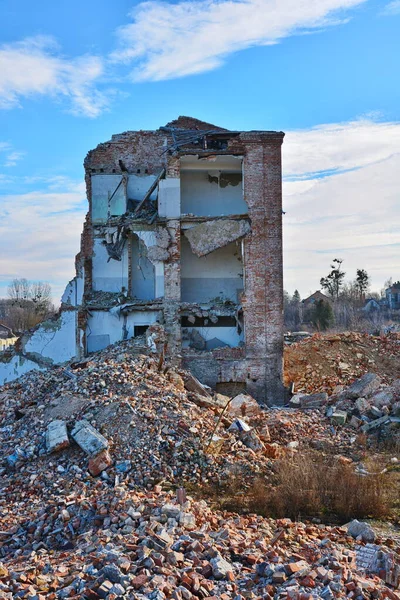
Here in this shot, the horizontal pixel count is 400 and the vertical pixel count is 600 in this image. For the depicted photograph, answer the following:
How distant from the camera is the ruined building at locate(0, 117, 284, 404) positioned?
15398 mm

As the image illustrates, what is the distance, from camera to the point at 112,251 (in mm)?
16781

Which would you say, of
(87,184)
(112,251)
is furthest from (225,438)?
(87,184)

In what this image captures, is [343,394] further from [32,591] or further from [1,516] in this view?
[32,591]

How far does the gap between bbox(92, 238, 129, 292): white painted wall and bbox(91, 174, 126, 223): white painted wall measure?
90 centimetres

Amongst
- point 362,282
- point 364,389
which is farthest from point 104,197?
point 362,282

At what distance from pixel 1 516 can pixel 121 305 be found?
8928 mm

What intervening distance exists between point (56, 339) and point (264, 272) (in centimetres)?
663

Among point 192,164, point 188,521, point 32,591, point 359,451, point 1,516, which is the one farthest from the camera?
point 192,164

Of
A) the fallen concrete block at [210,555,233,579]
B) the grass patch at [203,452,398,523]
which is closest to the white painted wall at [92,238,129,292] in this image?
the grass patch at [203,452,398,523]

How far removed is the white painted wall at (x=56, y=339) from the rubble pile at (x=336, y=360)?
6558mm

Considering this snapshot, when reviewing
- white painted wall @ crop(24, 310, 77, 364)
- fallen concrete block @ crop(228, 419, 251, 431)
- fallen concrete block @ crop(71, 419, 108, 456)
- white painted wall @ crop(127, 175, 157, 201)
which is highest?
white painted wall @ crop(127, 175, 157, 201)

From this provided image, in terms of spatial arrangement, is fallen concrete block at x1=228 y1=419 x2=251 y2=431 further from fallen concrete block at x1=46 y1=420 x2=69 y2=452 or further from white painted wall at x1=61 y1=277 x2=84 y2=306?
white painted wall at x1=61 y1=277 x2=84 y2=306

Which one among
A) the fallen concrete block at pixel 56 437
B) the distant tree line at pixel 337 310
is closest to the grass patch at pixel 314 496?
the fallen concrete block at pixel 56 437

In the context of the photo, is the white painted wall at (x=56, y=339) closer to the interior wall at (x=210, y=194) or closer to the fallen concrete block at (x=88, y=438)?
the interior wall at (x=210, y=194)
